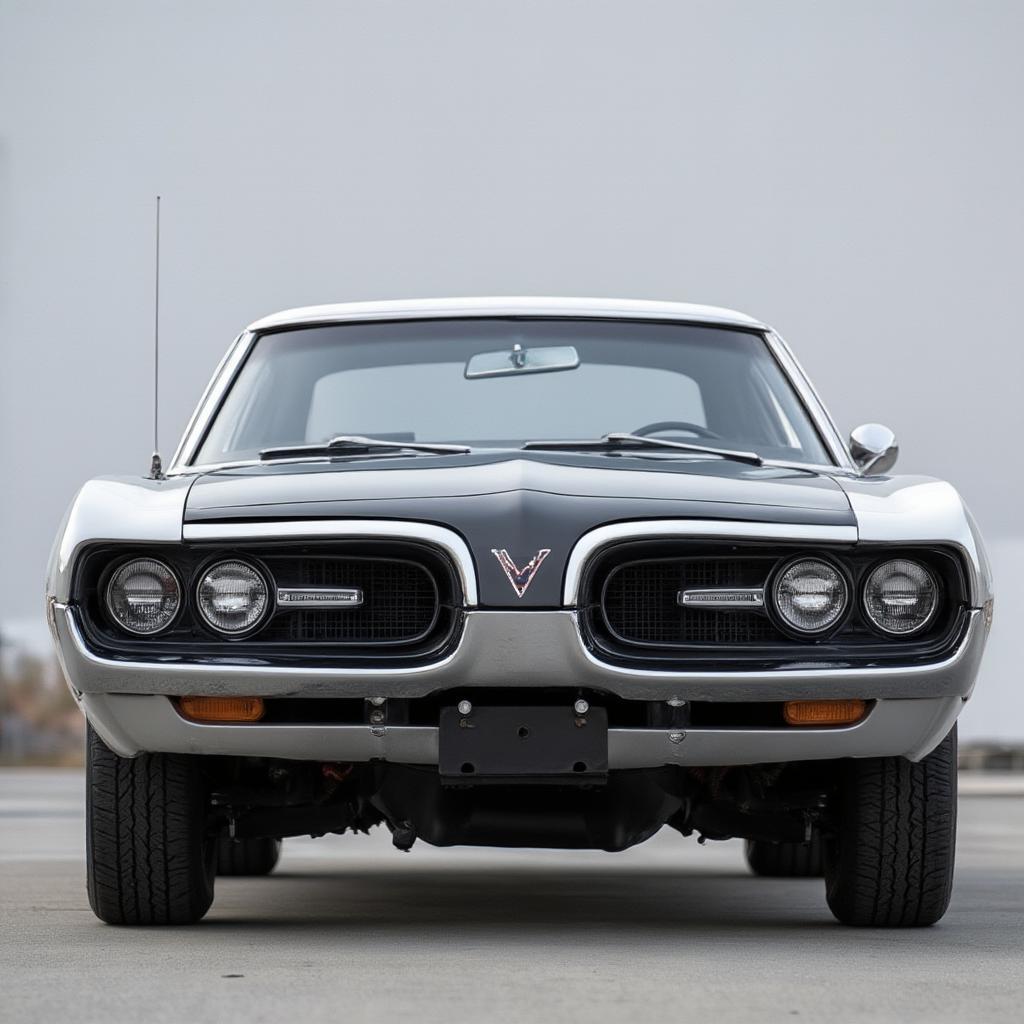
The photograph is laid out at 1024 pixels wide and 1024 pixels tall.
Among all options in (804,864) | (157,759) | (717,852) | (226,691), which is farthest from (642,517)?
(717,852)

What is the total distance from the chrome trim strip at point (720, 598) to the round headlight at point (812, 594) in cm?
6

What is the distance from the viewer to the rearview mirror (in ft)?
18.6

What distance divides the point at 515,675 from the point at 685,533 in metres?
0.49

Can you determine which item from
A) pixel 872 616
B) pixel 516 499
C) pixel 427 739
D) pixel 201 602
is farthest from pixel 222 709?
pixel 872 616

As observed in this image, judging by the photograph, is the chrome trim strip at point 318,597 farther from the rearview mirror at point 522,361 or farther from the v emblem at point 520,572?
the rearview mirror at point 522,361

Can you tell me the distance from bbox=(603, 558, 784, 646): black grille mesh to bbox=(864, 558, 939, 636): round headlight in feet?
0.75

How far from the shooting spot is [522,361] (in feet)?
18.7

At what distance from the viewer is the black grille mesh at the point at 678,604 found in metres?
4.40

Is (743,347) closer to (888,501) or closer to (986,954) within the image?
(888,501)

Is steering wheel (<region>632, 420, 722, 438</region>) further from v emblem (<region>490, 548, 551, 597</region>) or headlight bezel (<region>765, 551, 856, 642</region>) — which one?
v emblem (<region>490, 548, 551, 597</region>)

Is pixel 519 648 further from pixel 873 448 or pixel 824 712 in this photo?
pixel 873 448

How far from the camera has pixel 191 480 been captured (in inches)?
186

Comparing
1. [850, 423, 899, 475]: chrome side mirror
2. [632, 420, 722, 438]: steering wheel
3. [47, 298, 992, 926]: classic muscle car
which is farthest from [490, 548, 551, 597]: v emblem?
[850, 423, 899, 475]: chrome side mirror

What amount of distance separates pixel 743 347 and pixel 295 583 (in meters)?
2.12
